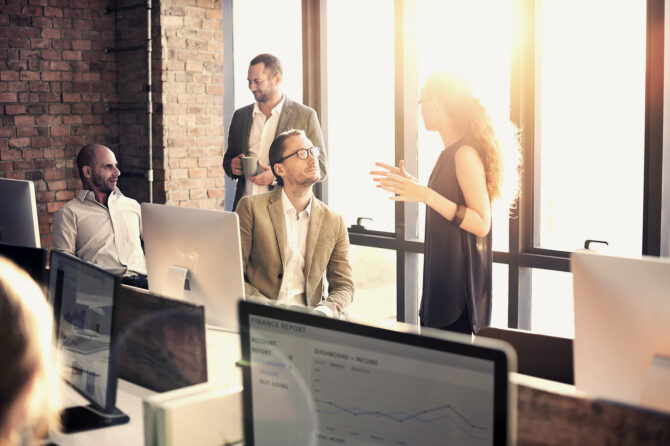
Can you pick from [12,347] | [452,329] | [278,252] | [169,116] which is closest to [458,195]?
[452,329]

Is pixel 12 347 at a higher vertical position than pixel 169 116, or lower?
lower

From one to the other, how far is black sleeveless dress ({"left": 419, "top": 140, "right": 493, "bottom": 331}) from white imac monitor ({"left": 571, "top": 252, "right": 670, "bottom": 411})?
150 centimetres

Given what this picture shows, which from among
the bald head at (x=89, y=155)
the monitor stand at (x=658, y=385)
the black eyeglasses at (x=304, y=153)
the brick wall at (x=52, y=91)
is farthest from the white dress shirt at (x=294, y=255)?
the brick wall at (x=52, y=91)

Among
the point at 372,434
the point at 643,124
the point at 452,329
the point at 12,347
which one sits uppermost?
the point at 643,124

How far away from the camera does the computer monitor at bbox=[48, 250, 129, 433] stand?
1.72 meters

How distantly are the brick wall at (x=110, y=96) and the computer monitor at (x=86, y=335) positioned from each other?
313 centimetres

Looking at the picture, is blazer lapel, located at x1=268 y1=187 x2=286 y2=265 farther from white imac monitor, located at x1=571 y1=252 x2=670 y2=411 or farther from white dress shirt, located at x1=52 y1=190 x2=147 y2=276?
white imac monitor, located at x1=571 y1=252 x2=670 y2=411

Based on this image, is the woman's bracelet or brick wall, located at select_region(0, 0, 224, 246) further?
brick wall, located at select_region(0, 0, 224, 246)

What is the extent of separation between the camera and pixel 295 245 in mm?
3020

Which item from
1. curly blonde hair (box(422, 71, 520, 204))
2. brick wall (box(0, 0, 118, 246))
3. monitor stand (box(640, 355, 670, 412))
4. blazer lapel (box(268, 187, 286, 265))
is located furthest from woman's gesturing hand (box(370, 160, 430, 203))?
brick wall (box(0, 0, 118, 246))

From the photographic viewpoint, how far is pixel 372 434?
1.21 metres

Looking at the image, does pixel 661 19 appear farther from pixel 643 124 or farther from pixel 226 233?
pixel 226 233

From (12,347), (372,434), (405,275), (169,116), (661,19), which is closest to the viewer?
(12,347)

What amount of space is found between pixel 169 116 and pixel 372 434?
4137 mm
